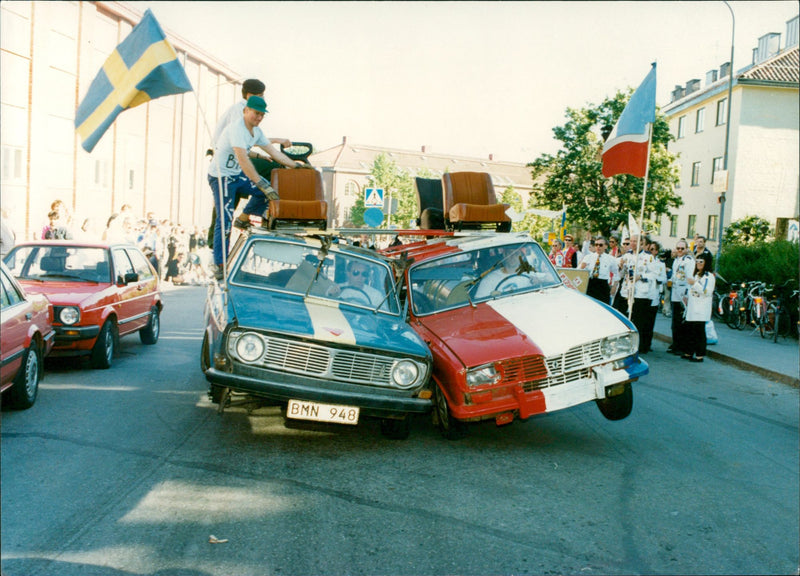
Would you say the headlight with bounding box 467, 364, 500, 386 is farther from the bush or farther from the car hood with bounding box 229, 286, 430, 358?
the bush

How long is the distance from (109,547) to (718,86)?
160 ft

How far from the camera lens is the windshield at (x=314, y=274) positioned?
7285mm

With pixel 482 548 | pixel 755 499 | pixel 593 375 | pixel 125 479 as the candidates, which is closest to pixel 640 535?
pixel 482 548

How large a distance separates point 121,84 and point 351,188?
335 feet

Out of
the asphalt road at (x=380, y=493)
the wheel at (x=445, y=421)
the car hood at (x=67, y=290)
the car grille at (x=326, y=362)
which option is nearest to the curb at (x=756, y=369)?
the asphalt road at (x=380, y=493)


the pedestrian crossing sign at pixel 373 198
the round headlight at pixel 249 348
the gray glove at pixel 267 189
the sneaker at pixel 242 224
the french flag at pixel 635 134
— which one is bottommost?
the round headlight at pixel 249 348

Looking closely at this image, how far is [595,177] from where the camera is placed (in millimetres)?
45000

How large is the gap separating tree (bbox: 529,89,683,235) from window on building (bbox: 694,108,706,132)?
5374 millimetres

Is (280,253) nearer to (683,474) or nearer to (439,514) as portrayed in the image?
(439,514)

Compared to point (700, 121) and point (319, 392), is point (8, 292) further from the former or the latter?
point (700, 121)

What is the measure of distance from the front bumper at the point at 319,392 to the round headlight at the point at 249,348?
0.14 meters

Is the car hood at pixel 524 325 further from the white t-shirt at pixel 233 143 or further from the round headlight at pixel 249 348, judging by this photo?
the white t-shirt at pixel 233 143

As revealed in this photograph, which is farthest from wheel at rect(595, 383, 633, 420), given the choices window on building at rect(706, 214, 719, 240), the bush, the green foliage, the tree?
window on building at rect(706, 214, 719, 240)

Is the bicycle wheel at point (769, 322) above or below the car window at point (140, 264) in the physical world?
below
